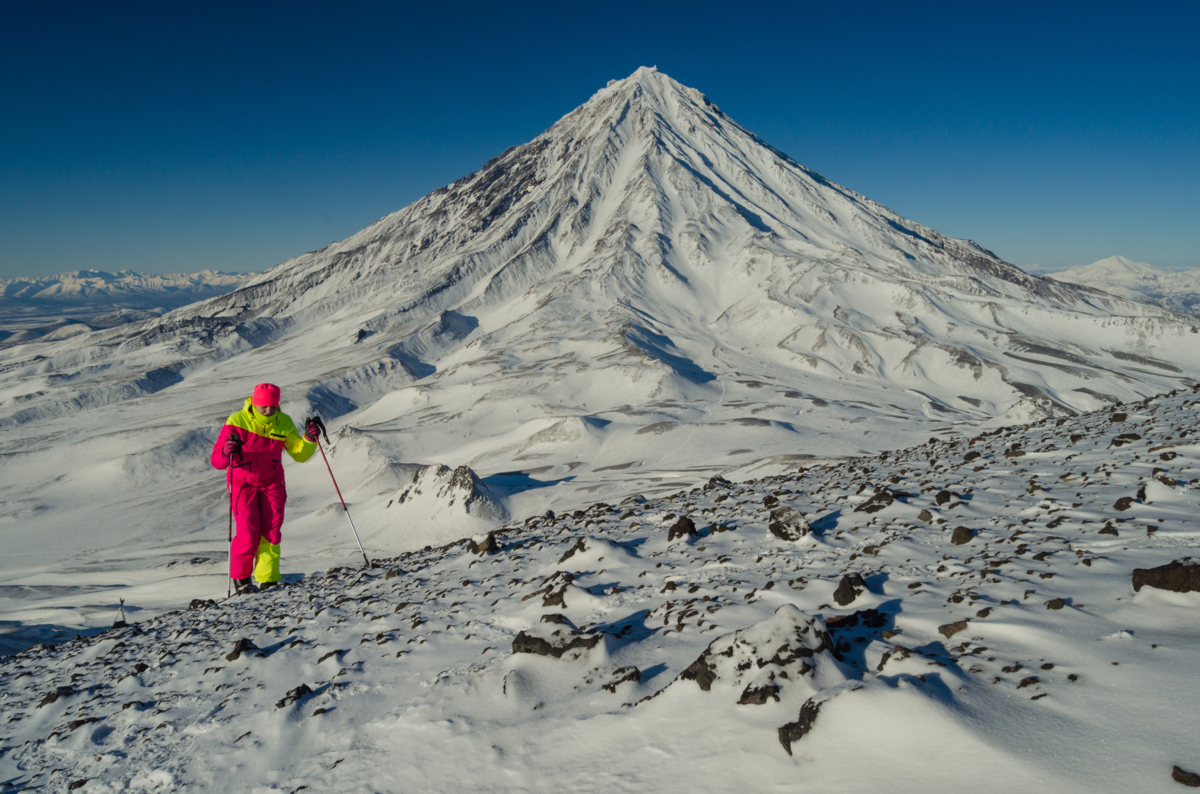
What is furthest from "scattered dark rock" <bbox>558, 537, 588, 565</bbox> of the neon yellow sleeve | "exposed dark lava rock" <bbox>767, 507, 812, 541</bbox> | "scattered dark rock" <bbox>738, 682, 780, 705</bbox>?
the neon yellow sleeve

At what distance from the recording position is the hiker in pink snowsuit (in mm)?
11211

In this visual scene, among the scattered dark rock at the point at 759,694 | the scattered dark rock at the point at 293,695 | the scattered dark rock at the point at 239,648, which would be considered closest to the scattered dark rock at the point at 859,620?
the scattered dark rock at the point at 759,694

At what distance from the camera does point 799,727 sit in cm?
380

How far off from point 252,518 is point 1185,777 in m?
13.4

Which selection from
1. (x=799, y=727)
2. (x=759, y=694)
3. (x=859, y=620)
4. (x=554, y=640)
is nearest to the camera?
(x=799, y=727)

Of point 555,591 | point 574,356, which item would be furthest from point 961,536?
point 574,356

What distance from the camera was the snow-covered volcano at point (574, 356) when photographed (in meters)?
40.7

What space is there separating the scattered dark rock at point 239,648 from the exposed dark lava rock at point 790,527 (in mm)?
7584

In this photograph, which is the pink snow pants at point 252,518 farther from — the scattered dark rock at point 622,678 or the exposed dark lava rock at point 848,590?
the exposed dark lava rock at point 848,590

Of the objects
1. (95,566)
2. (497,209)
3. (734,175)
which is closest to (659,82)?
(734,175)

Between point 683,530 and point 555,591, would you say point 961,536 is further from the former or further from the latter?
point 555,591

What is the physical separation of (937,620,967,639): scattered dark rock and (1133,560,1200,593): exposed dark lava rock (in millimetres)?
1533

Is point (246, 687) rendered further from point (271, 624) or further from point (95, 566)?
point (95, 566)

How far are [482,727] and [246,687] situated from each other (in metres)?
3.66
